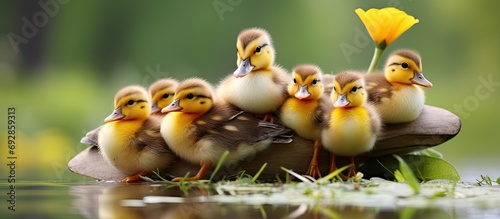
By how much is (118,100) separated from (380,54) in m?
0.78

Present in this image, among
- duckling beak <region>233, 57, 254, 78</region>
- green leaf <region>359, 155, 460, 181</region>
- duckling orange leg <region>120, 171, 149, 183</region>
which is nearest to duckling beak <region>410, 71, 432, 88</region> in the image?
green leaf <region>359, 155, 460, 181</region>

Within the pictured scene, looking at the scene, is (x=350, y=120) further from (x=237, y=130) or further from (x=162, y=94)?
(x=162, y=94)

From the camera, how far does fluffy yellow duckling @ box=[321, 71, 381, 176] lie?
217 centimetres

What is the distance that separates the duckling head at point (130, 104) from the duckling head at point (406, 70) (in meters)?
0.68

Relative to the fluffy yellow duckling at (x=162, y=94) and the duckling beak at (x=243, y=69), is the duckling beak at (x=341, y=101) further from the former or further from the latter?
the fluffy yellow duckling at (x=162, y=94)

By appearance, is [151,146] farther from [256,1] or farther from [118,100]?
[256,1]

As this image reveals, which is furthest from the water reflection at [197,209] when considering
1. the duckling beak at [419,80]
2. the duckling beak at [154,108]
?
the duckling beak at [419,80]

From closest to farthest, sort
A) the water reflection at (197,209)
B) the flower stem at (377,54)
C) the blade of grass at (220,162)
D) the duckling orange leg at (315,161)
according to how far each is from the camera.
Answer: the water reflection at (197,209), the blade of grass at (220,162), the duckling orange leg at (315,161), the flower stem at (377,54)

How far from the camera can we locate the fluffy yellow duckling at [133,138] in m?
2.28

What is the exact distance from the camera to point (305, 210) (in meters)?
1.62

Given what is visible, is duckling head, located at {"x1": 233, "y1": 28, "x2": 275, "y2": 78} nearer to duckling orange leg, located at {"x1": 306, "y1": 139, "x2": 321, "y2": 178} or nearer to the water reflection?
duckling orange leg, located at {"x1": 306, "y1": 139, "x2": 321, "y2": 178}

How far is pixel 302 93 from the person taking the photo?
2.17 meters

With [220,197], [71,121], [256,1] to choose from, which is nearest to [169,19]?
[256,1]

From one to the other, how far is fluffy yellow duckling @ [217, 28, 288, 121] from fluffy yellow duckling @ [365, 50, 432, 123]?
263 mm
